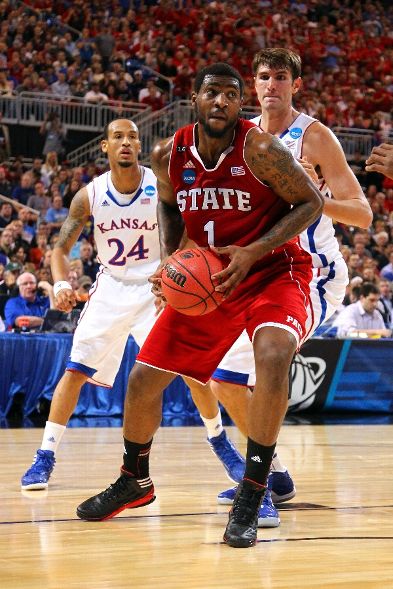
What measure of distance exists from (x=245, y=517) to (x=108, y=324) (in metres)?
2.28

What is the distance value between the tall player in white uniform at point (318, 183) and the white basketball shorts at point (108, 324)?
101 cm

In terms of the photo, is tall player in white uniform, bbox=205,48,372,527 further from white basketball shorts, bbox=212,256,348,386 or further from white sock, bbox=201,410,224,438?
white sock, bbox=201,410,224,438

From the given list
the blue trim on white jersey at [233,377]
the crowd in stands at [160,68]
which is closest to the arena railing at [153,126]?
the crowd in stands at [160,68]

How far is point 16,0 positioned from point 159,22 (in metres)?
2.85

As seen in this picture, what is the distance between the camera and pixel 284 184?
162 inches

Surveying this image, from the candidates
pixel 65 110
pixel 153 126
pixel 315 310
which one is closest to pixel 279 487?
pixel 315 310

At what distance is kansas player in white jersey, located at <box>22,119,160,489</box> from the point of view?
19.2 ft

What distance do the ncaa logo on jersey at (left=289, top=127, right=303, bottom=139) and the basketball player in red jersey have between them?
763mm

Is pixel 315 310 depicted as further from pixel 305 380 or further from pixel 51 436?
pixel 305 380

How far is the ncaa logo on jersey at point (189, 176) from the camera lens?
169 inches

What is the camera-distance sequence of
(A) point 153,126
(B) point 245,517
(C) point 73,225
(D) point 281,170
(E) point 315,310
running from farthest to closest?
(A) point 153,126 < (C) point 73,225 < (E) point 315,310 < (D) point 281,170 < (B) point 245,517

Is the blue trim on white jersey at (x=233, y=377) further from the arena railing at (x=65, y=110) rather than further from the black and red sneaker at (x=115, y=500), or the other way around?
the arena railing at (x=65, y=110)

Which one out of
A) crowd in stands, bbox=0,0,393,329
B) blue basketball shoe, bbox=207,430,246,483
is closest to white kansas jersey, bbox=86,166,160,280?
blue basketball shoe, bbox=207,430,246,483

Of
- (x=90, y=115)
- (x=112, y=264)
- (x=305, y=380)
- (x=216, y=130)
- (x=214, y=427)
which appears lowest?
(x=305, y=380)
